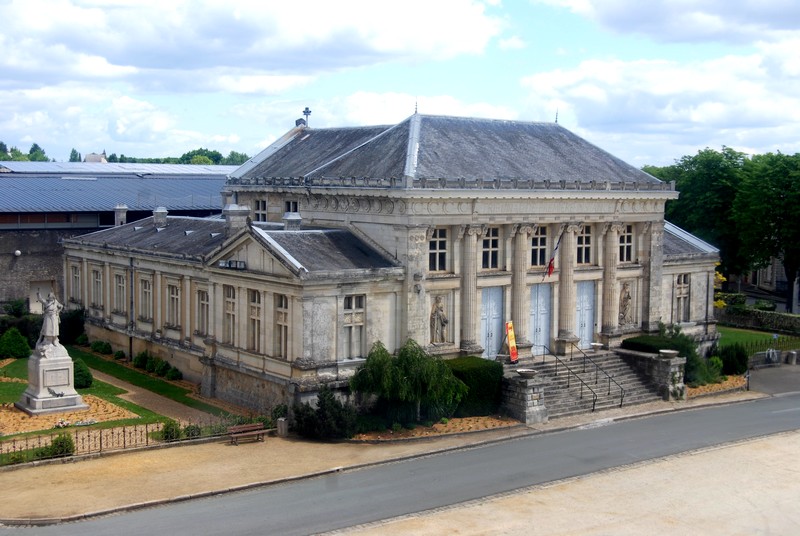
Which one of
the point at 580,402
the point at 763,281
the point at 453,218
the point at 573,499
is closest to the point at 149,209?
the point at 453,218

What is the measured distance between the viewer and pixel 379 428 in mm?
40469

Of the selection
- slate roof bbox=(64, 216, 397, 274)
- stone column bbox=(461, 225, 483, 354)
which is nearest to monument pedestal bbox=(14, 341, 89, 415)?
slate roof bbox=(64, 216, 397, 274)

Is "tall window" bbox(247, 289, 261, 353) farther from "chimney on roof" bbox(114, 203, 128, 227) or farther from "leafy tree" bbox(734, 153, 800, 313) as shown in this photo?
"leafy tree" bbox(734, 153, 800, 313)

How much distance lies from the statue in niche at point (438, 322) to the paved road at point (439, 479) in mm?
6578

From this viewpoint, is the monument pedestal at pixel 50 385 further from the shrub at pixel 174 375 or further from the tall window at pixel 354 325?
the tall window at pixel 354 325

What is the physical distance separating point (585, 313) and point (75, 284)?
30.8 metres

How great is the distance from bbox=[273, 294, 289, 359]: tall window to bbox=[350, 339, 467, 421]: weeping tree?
3243mm

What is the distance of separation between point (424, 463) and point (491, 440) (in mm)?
4070

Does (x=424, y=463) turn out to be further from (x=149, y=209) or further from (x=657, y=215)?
(x=149, y=209)

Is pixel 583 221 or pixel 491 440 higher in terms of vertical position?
pixel 583 221

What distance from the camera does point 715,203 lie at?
264 feet

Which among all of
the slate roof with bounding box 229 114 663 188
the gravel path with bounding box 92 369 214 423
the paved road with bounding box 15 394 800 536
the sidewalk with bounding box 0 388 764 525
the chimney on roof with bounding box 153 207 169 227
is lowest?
the paved road with bounding box 15 394 800 536

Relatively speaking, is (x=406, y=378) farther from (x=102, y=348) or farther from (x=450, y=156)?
(x=102, y=348)

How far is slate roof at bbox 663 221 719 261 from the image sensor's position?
55.8 m
